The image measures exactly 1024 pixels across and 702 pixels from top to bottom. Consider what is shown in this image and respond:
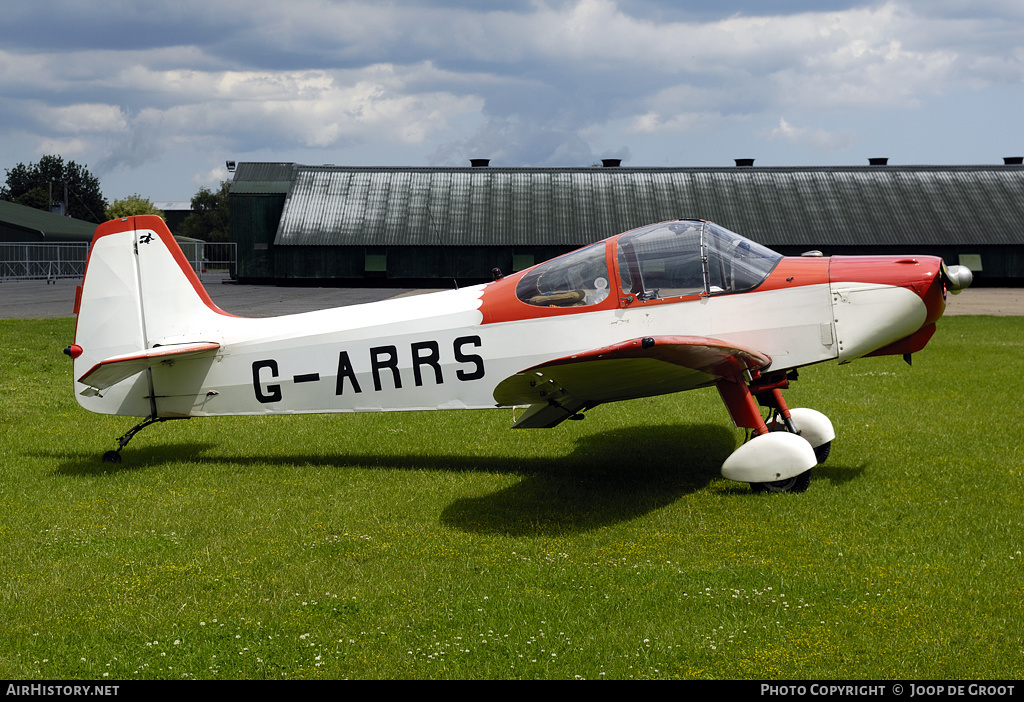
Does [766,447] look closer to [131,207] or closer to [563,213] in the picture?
[563,213]

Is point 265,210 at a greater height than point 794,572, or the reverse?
point 265,210

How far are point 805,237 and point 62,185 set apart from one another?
109 metres

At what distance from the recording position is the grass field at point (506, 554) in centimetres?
462

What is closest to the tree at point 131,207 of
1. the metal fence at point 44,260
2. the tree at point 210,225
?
the tree at point 210,225

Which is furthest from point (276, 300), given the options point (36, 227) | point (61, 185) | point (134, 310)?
point (61, 185)

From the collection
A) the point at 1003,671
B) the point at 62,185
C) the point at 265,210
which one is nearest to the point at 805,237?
the point at 265,210

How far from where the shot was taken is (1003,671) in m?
4.29

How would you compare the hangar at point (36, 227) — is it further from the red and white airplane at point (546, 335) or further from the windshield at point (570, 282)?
the windshield at point (570, 282)

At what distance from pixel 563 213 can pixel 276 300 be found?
16.3 m

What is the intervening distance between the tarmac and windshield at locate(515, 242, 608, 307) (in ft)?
56.4

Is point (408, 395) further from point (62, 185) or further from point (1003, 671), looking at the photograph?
point (62, 185)

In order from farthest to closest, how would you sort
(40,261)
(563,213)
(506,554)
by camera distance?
(40,261) < (563,213) < (506,554)

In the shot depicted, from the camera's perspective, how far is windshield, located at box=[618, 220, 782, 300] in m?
7.64

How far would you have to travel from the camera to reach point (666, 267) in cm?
766
